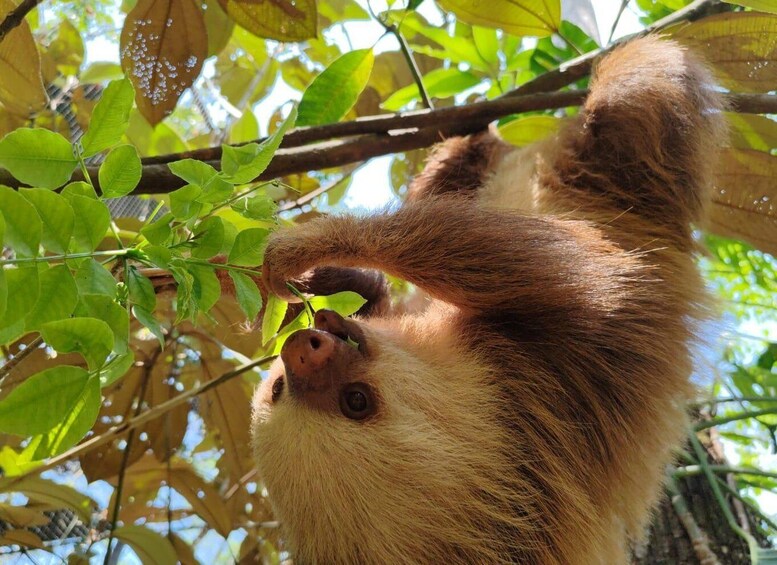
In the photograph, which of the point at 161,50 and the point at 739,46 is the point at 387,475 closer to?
the point at 161,50

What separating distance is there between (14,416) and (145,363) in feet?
6.81

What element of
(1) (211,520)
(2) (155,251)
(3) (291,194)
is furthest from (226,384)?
(2) (155,251)

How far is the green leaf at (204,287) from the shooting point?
1453 mm

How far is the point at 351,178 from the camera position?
13.3ft

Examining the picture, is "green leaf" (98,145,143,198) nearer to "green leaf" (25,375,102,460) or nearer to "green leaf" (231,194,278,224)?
"green leaf" (231,194,278,224)

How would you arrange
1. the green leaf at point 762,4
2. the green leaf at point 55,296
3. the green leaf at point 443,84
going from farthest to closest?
1. the green leaf at point 443,84
2. the green leaf at point 762,4
3. the green leaf at point 55,296

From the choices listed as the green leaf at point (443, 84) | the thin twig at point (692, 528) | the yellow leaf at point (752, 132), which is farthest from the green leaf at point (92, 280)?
the thin twig at point (692, 528)

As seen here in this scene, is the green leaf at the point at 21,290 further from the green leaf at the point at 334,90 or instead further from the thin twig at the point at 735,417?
Result: the thin twig at the point at 735,417

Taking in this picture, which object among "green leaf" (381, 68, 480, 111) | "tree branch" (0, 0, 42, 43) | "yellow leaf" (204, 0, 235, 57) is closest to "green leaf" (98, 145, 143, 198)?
"tree branch" (0, 0, 42, 43)

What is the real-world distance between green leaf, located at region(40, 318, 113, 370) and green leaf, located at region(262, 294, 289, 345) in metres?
0.87

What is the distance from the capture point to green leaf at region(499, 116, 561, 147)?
138 inches

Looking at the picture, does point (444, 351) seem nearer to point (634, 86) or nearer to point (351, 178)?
point (634, 86)

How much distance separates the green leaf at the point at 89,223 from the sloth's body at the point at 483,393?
0.92 meters

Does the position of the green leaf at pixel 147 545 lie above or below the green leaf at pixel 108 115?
below
